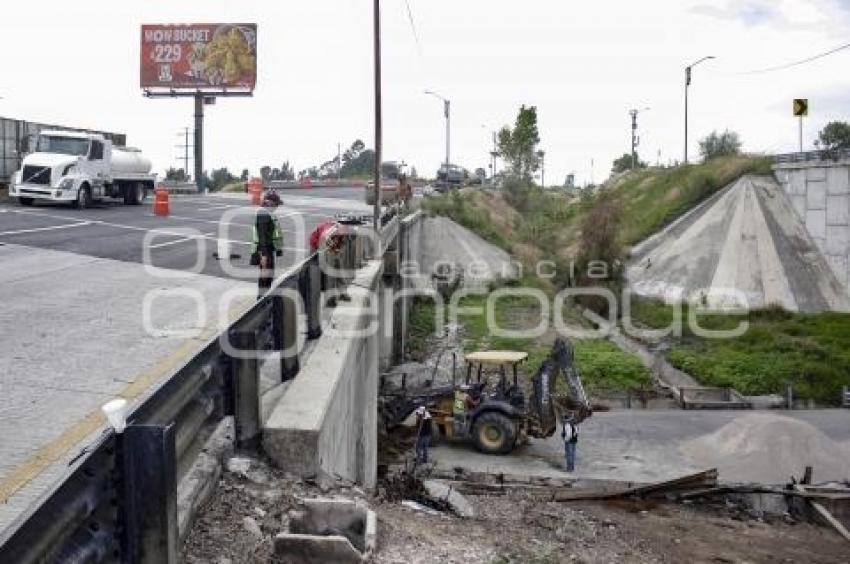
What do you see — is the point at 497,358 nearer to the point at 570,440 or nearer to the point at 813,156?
the point at 570,440

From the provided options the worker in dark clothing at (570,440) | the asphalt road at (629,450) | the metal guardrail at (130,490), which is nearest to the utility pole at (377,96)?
the asphalt road at (629,450)

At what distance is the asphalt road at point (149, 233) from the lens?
62.7ft

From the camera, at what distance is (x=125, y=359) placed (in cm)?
951

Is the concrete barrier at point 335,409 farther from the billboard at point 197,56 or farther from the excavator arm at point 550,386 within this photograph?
the billboard at point 197,56

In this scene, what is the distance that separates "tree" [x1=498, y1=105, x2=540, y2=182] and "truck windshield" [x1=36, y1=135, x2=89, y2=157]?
151 ft

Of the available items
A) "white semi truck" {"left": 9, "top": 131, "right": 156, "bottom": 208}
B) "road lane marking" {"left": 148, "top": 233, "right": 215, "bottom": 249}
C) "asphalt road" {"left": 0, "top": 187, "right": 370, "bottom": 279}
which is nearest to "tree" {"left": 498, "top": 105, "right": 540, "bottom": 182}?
"asphalt road" {"left": 0, "top": 187, "right": 370, "bottom": 279}

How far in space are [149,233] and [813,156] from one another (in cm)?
3426

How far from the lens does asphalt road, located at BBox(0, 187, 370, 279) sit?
19.1 meters

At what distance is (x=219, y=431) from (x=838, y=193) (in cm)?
4170

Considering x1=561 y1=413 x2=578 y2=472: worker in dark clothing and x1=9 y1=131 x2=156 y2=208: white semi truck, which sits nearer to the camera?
x1=561 y1=413 x2=578 y2=472: worker in dark clothing

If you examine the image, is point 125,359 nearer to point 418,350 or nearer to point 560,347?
point 560,347

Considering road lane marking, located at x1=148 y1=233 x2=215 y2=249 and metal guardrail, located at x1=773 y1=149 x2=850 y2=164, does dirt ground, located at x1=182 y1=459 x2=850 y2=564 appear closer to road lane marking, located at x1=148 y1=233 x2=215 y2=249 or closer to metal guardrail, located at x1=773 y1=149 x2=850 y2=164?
road lane marking, located at x1=148 y1=233 x2=215 y2=249

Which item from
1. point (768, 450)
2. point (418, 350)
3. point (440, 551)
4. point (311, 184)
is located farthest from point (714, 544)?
point (311, 184)

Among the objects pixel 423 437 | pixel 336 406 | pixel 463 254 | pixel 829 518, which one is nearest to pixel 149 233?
pixel 423 437
